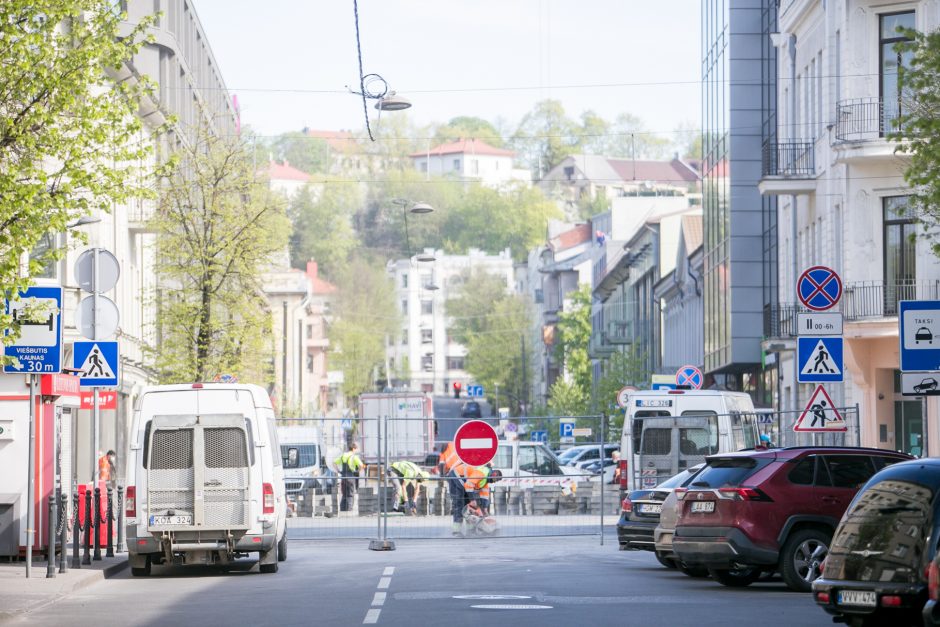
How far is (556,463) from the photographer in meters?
44.2

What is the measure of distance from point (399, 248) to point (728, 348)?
136 meters

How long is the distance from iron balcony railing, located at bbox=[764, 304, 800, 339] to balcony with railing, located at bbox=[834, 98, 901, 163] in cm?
502

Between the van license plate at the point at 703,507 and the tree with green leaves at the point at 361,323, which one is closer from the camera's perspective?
the van license plate at the point at 703,507

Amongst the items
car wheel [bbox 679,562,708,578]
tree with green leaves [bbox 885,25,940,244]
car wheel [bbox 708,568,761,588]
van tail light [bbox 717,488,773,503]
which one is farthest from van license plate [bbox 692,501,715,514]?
tree with green leaves [bbox 885,25,940,244]

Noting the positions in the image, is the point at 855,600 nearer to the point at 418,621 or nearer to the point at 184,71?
the point at 418,621

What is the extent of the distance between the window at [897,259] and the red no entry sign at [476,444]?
519 inches

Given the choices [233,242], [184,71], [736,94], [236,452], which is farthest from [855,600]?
[184,71]

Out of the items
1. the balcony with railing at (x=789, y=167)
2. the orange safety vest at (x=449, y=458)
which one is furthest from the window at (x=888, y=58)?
the orange safety vest at (x=449, y=458)

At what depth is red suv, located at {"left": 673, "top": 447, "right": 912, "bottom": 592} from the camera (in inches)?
740

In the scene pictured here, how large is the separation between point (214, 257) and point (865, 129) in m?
15.6

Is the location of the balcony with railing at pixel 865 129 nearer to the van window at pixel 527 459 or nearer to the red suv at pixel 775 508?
the van window at pixel 527 459

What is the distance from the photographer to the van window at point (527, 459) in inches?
1738

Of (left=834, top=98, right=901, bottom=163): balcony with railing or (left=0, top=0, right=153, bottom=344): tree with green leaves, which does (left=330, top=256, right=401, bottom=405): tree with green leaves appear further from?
(left=0, top=0, right=153, bottom=344): tree with green leaves

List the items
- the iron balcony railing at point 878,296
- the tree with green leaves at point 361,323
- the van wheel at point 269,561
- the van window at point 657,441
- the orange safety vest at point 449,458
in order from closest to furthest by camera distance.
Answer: the van wheel at point 269,561
the van window at point 657,441
the orange safety vest at point 449,458
the iron balcony railing at point 878,296
the tree with green leaves at point 361,323
